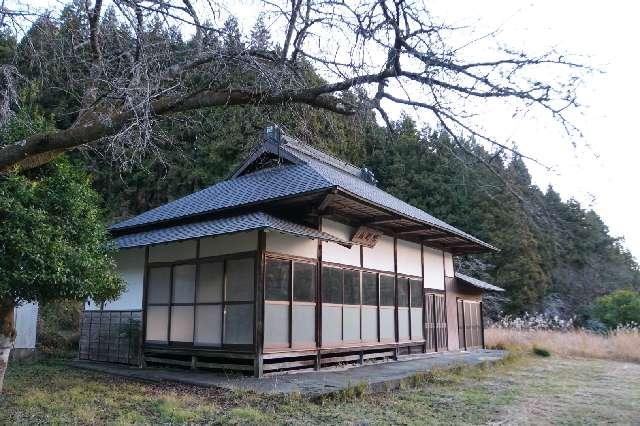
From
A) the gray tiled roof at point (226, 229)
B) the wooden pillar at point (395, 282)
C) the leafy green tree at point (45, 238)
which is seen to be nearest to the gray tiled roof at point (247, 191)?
the gray tiled roof at point (226, 229)

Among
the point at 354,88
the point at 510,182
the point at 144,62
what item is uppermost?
the point at 144,62

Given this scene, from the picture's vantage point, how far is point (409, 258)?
45.3ft

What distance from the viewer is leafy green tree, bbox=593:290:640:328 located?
22859 millimetres

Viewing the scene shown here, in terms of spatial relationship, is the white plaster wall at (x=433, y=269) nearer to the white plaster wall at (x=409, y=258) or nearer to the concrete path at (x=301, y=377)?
the white plaster wall at (x=409, y=258)

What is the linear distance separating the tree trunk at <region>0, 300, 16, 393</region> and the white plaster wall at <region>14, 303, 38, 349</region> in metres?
6.28

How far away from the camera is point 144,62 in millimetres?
5379

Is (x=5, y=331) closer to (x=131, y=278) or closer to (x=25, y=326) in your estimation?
(x=131, y=278)

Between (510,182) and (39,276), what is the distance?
18.6ft

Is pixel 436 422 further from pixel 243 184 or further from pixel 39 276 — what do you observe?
pixel 243 184

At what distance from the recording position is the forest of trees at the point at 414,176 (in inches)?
152

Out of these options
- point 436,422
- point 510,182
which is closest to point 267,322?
point 436,422

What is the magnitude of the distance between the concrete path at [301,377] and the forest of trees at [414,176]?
3.44m

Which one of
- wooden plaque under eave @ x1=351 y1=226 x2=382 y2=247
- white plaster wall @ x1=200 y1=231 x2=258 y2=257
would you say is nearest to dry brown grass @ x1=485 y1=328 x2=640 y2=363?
wooden plaque under eave @ x1=351 y1=226 x2=382 y2=247

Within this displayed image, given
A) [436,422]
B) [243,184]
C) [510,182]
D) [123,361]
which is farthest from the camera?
[243,184]
